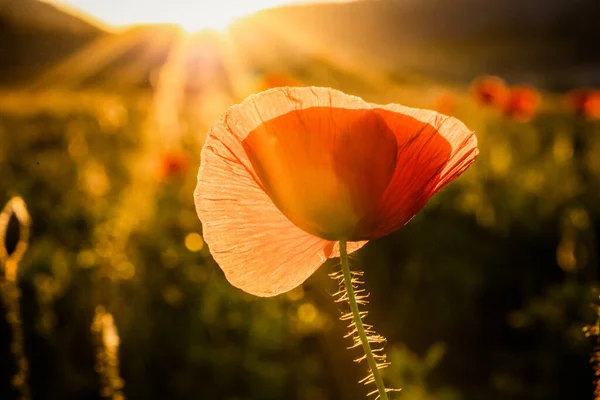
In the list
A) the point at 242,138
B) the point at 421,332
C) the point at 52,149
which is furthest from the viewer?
the point at 52,149

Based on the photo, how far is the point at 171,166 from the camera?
312 cm

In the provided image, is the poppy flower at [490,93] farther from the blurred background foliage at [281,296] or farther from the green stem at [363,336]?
the green stem at [363,336]

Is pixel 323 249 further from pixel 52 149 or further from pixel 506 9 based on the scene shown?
pixel 506 9

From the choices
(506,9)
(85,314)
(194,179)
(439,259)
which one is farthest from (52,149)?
(506,9)

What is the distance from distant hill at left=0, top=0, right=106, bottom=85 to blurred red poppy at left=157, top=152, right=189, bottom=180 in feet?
53.6

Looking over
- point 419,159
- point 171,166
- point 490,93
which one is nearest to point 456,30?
point 490,93

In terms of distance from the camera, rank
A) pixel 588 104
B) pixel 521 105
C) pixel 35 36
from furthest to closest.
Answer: pixel 35 36 < pixel 588 104 < pixel 521 105

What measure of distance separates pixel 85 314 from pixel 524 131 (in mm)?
3605

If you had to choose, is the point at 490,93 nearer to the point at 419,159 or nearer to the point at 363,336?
the point at 419,159

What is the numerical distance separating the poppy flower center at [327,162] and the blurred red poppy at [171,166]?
255cm

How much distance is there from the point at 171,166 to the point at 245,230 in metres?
2.52

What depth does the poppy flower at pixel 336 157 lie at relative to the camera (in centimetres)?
61

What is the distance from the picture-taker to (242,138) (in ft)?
2.10

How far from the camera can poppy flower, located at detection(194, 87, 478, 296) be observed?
2.01 ft
